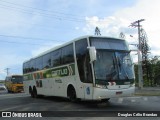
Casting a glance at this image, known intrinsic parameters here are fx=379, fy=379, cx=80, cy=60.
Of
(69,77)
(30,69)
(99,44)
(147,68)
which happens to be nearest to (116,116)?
(99,44)

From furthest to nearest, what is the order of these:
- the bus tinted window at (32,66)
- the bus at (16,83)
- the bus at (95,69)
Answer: the bus at (16,83)
the bus tinted window at (32,66)
the bus at (95,69)

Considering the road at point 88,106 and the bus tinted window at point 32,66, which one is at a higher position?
the bus tinted window at point 32,66

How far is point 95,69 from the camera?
18.5 m

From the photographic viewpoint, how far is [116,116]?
1509cm

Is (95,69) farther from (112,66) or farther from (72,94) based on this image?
(72,94)

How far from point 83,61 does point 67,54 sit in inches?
103

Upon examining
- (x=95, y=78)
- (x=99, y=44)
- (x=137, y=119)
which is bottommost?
(x=137, y=119)

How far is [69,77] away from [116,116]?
271 inches

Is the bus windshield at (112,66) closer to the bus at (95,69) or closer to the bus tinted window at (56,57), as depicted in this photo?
the bus at (95,69)

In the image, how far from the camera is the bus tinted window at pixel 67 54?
21.2m

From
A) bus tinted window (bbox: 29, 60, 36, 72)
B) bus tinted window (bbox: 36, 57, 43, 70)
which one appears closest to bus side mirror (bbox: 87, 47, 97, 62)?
bus tinted window (bbox: 36, 57, 43, 70)

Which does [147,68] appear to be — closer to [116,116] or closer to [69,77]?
[69,77]

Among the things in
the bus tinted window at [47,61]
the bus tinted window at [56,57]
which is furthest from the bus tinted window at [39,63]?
the bus tinted window at [56,57]

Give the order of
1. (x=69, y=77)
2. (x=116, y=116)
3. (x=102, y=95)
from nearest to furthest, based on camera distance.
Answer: (x=116, y=116)
(x=102, y=95)
(x=69, y=77)
